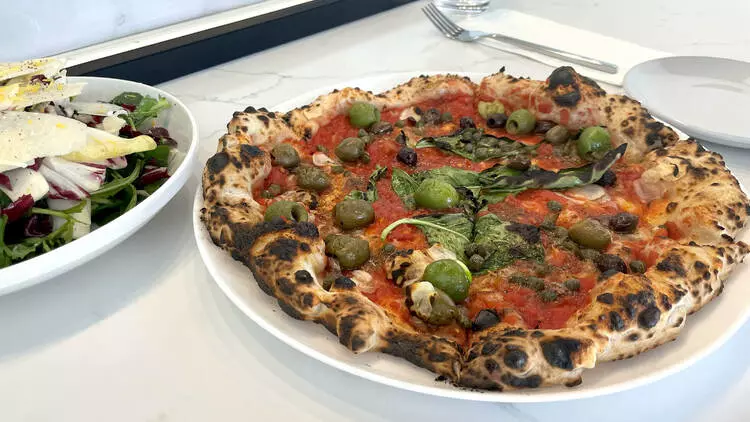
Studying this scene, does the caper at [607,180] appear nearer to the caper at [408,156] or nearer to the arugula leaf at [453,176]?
the arugula leaf at [453,176]

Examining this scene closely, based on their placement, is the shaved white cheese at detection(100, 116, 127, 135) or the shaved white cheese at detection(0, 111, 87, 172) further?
the shaved white cheese at detection(100, 116, 127, 135)

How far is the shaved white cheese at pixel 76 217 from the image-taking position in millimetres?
1863

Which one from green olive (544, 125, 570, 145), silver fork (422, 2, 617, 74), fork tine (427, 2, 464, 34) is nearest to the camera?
green olive (544, 125, 570, 145)

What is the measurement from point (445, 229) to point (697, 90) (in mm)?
1878

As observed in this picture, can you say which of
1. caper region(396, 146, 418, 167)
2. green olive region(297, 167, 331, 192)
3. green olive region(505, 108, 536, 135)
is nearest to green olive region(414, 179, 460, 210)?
caper region(396, 146, 418, 167)

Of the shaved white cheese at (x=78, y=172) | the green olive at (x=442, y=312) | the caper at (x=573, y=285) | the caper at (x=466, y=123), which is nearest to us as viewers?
the green olive at (x=442, y=312)

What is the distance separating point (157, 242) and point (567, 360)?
1.48 metres

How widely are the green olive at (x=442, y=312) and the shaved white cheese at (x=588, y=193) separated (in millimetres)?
761

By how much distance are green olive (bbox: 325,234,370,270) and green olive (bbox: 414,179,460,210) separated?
0.30 metres

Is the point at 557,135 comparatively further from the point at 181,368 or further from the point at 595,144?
the point at 181,368

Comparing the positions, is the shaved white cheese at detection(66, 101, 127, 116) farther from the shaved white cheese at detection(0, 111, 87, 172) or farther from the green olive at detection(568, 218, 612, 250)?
the green olive at detection(568, 218, 612, 250)

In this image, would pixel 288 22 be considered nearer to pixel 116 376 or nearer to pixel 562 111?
pixel 562 111

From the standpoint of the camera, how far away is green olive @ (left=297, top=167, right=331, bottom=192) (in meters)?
2.13

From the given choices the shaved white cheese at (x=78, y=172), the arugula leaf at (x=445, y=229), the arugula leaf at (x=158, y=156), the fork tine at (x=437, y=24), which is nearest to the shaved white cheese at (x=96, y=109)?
the arugula leaf at (x=158, y=156)
